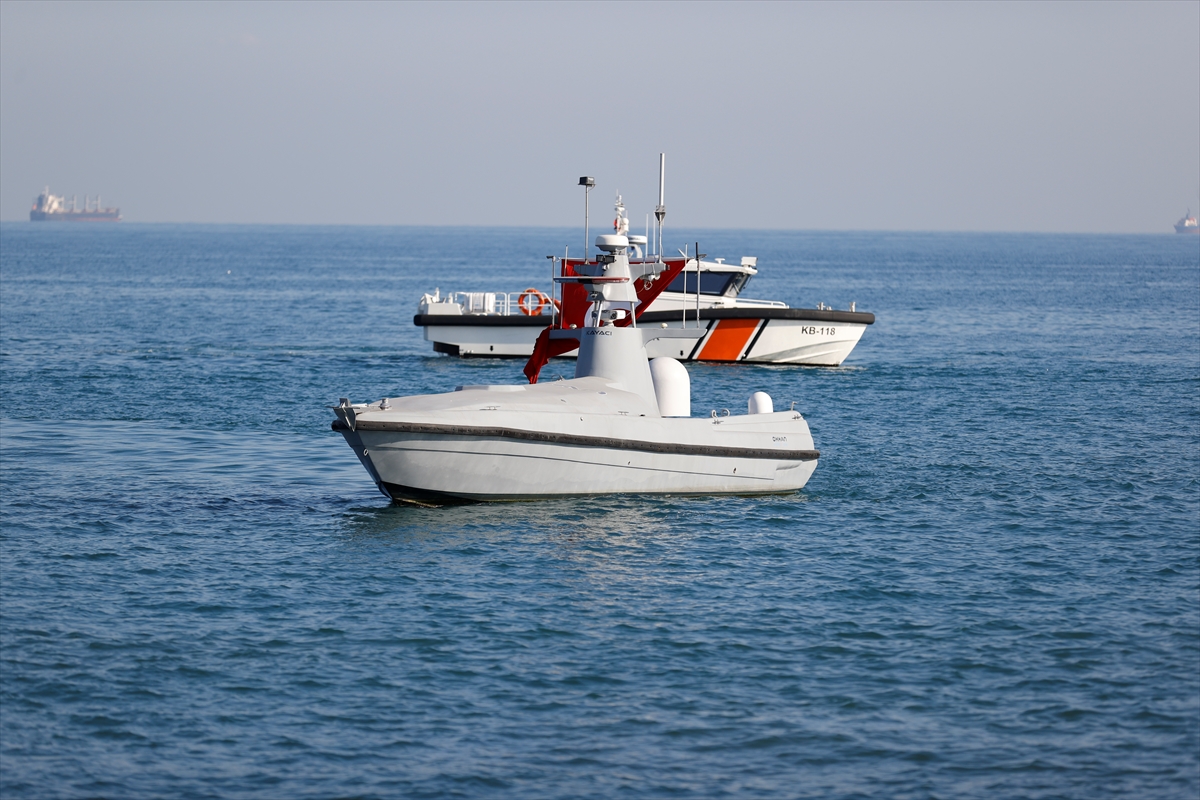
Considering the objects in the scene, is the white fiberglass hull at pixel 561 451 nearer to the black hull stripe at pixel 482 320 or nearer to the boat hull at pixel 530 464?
the boat hull at pixel 530 464

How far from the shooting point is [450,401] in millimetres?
20188

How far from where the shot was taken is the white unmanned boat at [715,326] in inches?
1702

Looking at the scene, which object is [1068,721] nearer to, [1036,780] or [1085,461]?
[1036,780]

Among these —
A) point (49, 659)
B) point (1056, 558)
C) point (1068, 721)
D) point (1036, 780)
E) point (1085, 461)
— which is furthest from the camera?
point (1085, 461)

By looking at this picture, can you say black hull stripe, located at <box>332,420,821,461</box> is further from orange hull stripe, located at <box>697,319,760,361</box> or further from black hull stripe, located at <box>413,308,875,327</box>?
orange hull stripe, located at <box>697,319,760,361</box>

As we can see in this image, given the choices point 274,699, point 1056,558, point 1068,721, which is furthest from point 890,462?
point 274,699

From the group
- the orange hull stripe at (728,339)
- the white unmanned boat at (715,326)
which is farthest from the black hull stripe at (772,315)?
the orange hull stripe at (728,339)

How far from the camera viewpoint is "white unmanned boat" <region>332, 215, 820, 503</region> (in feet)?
64.8

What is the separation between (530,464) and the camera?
20.3m

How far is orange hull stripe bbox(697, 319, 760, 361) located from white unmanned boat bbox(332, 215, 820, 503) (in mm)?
19988

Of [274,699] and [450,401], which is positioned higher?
[450,401]

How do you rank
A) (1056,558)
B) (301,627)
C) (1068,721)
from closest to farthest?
(1068,721)
(301,627)
(1056,558)

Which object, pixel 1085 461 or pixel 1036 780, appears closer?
pixel 1036 780

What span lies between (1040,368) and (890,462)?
67.2 ft
